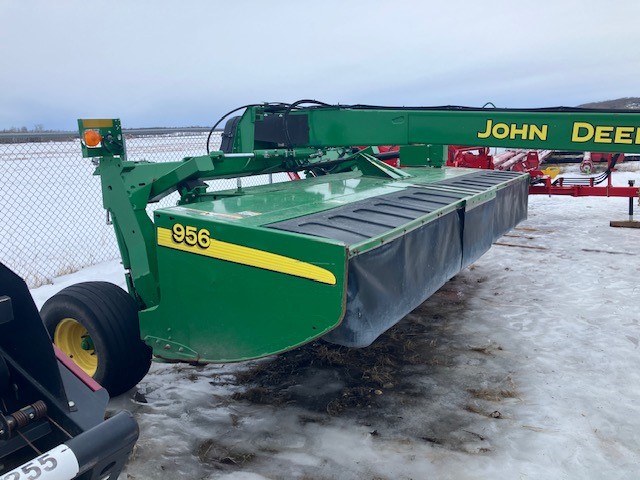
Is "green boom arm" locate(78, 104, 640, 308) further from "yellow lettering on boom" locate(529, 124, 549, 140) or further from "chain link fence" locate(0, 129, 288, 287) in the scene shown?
"chain link fence" locate(0, 129, 288, 287)

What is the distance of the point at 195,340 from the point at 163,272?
0.40 meters

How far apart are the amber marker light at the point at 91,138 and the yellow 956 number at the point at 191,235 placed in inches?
37.5

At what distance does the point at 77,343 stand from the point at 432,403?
2.22 m

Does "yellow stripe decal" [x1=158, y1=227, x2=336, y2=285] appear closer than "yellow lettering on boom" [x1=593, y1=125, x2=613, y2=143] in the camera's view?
Yes

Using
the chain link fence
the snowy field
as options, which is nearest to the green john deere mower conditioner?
the snowy field

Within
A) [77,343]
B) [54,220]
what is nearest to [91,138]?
[77,343]

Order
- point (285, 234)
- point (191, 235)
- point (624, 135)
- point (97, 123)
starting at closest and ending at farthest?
1. point (285, 234)
2. point (191, 235)
3. point (624, 135)
4. point (97, 123)

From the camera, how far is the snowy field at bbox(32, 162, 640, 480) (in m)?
2.71

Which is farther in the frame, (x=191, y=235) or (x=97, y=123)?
(x=97, y=123)

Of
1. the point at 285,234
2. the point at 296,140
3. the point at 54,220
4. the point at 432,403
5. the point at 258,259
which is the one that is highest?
the point at 296,140

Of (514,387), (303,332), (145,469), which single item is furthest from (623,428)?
(145,469)

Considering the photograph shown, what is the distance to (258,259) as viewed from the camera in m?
2.57

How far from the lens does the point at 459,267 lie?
3.65 meters

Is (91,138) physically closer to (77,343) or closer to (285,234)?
(77,343)
